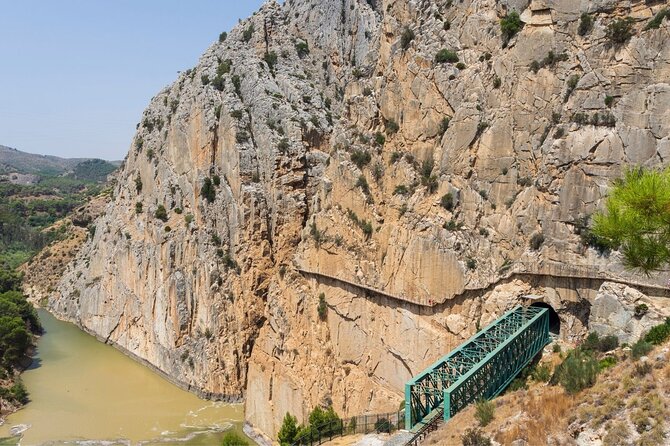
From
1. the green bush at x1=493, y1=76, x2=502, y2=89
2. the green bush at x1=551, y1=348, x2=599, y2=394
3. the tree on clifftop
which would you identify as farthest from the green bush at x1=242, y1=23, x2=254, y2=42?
the green bush at x1=551, y1=348, x2=599, y2=394

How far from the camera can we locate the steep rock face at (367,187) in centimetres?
2378

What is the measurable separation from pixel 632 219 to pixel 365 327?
1722cm

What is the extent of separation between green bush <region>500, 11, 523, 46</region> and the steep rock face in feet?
1.30

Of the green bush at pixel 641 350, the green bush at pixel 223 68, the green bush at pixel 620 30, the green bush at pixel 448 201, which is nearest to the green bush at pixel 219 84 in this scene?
the green bush at pixel 223 68

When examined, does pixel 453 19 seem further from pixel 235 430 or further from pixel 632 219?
pixel 235 430

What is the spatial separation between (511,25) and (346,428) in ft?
65.5

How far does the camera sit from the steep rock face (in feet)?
78.0

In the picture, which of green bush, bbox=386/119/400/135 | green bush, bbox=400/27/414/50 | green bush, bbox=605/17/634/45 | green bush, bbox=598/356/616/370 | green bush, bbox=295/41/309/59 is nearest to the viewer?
green bush, bbox=598/356/616/370

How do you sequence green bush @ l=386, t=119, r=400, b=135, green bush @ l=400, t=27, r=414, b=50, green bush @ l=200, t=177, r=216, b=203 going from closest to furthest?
green bush @ l=400, t=27, r=414, b=50 < green bush @ l=386, t=119, r=400, b=135 < green bush @ l=200, t=177, r=216, b=203

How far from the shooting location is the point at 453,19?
95.9 ft

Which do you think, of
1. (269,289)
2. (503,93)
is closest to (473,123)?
(503,93)

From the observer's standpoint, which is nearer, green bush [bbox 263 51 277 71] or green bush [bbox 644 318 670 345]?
green bush [bbox 644 318 670 345]

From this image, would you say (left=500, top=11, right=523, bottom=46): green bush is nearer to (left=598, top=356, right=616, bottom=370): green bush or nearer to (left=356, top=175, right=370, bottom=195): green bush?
(left=356, top=175, right=370, bottom=195): green bush

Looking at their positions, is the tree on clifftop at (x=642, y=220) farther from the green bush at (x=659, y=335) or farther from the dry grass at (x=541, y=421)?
the dry grass at (x=541, y=421)
